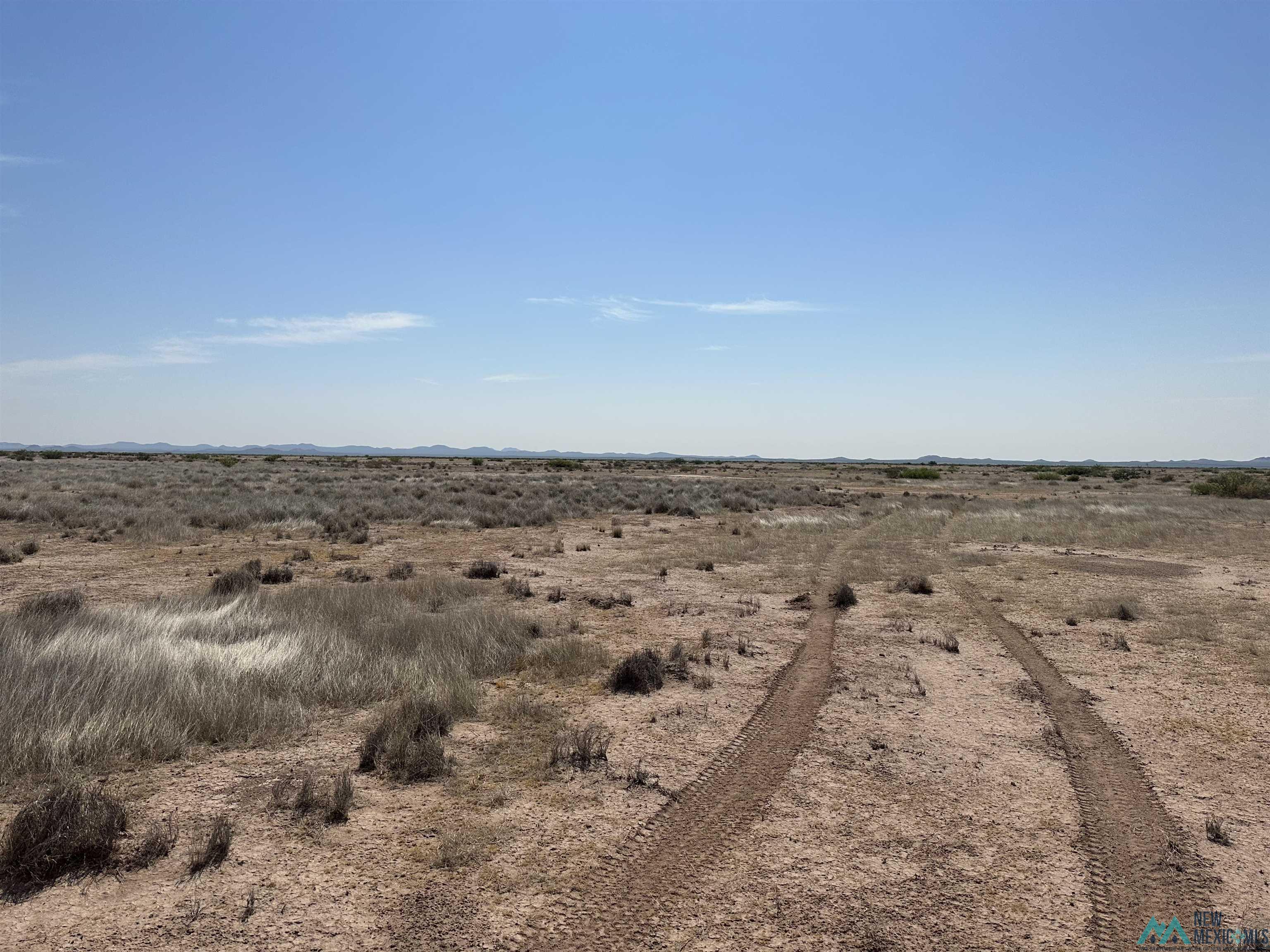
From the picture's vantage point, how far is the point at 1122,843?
18.6ft

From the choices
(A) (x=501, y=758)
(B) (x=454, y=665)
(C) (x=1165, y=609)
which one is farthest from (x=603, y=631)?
(C) (x=1165, y=609)

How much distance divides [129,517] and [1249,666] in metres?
31.6

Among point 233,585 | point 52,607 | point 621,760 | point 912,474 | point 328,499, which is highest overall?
point 912,474

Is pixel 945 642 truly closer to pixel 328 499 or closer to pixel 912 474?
pixel 328 499

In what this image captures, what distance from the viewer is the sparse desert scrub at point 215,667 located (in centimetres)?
691

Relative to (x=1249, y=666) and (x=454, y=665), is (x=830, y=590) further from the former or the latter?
(x=454, y=665)

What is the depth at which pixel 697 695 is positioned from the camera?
933cm

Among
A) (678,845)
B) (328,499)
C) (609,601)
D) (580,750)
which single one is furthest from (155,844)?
(328,499)

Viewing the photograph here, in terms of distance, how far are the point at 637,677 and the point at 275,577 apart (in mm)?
10941

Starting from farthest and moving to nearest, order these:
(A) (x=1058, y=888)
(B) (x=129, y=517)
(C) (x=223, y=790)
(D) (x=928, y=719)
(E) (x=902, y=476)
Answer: (E) (x=902, y=476)
(B) (x=129, y=517)
(D) (x=928, y=719)
(C) (x=223, y=790)
(A) (x=1058, y=888)

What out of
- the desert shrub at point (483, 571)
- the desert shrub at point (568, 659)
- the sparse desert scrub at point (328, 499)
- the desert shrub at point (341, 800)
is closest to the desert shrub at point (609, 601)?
the desert shrub at point (483, 571)

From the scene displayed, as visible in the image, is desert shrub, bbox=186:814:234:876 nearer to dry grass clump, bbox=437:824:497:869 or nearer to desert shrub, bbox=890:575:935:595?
dry grass clump, bbox=437:824:497:869

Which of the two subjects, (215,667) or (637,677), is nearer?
(215,667)

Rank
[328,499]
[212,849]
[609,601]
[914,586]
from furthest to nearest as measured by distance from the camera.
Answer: [328,499], [914,586], [609,601], [212,849]
